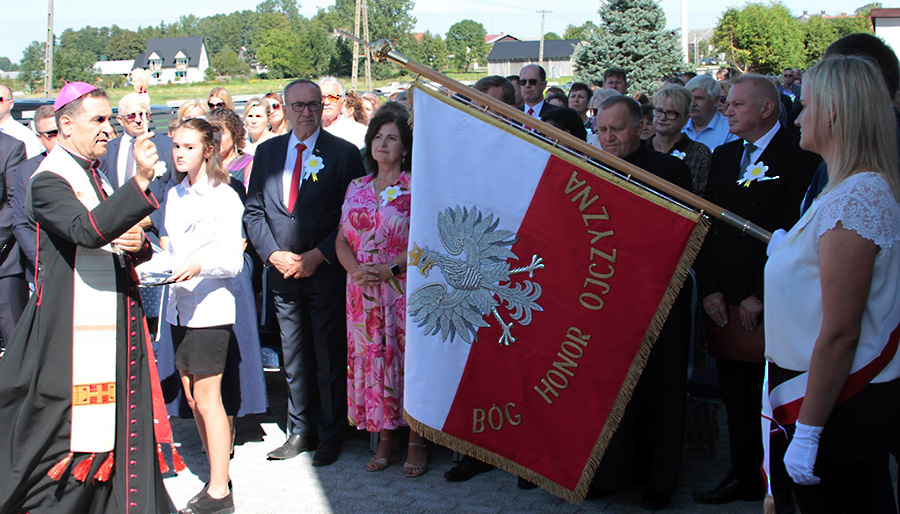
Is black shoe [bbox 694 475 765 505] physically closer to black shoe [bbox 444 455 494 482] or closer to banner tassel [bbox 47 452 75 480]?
black shoe [bbox 444 455 494 482]

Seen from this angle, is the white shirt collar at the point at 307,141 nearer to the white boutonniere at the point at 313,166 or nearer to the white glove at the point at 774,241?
the white boutonniere at the point at 313,166

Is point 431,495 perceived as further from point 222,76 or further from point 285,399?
point 222,76

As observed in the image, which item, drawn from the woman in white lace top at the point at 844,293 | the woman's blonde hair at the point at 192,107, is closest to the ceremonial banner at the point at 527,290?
the woman in white lace top at the point at 844,293

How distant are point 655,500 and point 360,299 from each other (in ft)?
6.69

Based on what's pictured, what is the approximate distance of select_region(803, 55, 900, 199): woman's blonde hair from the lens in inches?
97.5

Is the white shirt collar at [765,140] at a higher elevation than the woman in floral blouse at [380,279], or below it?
higher

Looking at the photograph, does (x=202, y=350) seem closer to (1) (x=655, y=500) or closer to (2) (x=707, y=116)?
(1) (x=655, y=500)

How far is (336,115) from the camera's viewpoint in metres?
7.98

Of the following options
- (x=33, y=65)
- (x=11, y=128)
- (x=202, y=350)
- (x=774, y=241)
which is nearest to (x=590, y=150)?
(x=774, y=241)

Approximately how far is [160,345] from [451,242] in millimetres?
2938

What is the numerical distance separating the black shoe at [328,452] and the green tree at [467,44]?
86006 millimetres

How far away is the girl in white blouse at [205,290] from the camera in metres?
4.30

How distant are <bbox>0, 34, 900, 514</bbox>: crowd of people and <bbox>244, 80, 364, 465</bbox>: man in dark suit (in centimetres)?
1

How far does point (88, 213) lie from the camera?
346 cm
